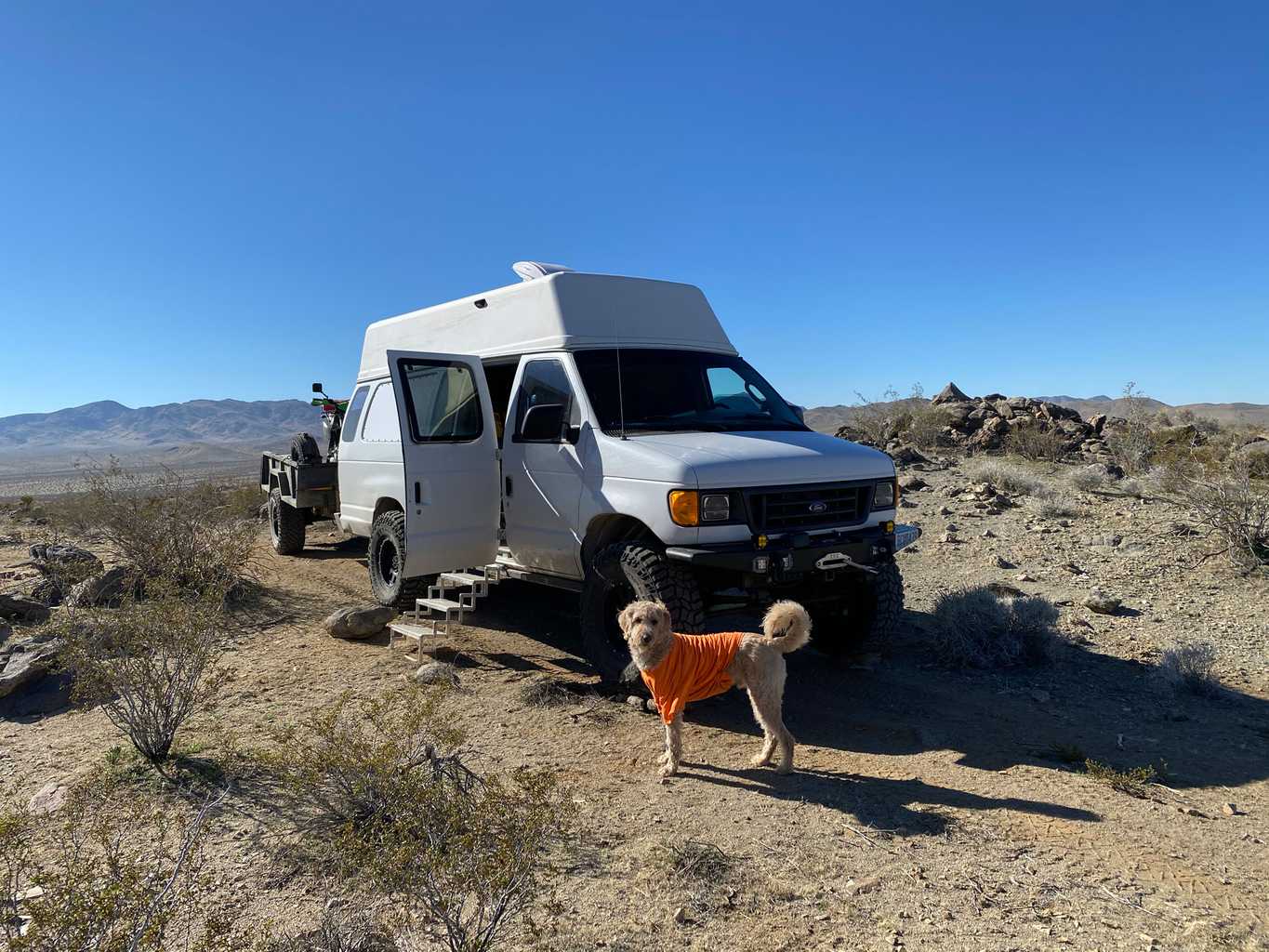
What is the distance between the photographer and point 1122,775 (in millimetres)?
4453

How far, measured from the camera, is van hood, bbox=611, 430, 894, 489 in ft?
17.3

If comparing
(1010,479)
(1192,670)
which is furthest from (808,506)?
(1010,479)

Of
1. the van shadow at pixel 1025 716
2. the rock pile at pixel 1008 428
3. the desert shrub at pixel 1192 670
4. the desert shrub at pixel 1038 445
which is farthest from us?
the rock pile at pixel 1008 428

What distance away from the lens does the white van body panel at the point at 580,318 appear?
6.66 m

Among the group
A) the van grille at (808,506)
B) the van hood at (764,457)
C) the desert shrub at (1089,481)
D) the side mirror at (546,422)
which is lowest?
the desert shrub at (1089,481)

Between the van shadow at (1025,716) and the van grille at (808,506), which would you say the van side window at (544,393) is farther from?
the van shadow at (1025,716)

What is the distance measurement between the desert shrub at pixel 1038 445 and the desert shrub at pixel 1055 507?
5.77 meters

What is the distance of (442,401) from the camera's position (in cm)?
703

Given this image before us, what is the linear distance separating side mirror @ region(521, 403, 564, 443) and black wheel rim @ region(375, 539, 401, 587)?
7.31ft

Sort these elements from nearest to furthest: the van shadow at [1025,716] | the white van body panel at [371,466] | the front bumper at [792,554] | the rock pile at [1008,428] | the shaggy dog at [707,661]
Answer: the shaggy dog at [707,661] → the van shadow at [1025,716] → the front bumper at [792,554] → the white van body panel at [371,466] → the rock pile at [1008,428]

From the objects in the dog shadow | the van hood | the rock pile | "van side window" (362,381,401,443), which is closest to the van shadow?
the dog shadow

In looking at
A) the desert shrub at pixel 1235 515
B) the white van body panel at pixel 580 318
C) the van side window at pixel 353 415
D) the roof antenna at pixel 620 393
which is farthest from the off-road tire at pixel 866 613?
the van side window at pixel 353 415

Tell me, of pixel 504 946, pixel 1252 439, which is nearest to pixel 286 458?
pixel 504 946

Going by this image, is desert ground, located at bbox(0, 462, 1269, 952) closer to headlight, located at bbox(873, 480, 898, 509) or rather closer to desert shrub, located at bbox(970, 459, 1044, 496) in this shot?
headlight, located at bbox(873, 480, 898, 509)
